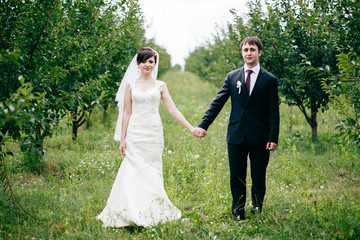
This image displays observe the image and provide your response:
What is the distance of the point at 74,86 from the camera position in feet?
Answer: 18.9

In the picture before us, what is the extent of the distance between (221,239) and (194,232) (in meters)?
0.40

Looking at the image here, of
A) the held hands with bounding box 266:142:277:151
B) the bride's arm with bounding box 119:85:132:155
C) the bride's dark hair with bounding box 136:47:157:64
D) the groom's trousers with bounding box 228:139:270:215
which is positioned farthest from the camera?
the bride's arm with bounding box 119:85:132:155

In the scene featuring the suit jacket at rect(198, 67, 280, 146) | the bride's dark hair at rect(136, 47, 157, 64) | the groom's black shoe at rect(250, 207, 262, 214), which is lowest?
the groom's black shoe at rect(250, 207, 262, 214)

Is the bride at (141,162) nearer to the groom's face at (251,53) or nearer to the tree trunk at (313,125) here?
the groom's face at (251,53)

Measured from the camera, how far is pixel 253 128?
4.20 metres

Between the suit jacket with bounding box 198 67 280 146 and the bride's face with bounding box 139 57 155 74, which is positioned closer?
the suit jacket with bounding box 198 67 280 146

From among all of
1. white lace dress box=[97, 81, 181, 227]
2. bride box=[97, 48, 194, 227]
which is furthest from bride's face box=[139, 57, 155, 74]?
white lace dress box=[97, 81, 181, 227]

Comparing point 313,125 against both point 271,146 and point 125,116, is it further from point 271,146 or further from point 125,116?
point 125,116

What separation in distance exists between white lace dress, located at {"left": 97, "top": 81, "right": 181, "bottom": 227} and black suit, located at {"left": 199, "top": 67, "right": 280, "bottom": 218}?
98 centimetres

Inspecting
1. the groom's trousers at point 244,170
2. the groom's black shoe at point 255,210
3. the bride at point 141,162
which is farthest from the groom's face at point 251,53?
the groom's black shoe at point 255,210

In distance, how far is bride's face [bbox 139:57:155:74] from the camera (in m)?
4.43

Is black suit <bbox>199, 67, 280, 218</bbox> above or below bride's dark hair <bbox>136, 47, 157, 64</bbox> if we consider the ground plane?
below

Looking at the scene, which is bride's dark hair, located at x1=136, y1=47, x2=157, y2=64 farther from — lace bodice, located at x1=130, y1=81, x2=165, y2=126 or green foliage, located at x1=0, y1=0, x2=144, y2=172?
green foliage, located at x1=0, y1=0, x2=144, y2=172

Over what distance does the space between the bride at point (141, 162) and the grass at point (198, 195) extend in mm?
209
